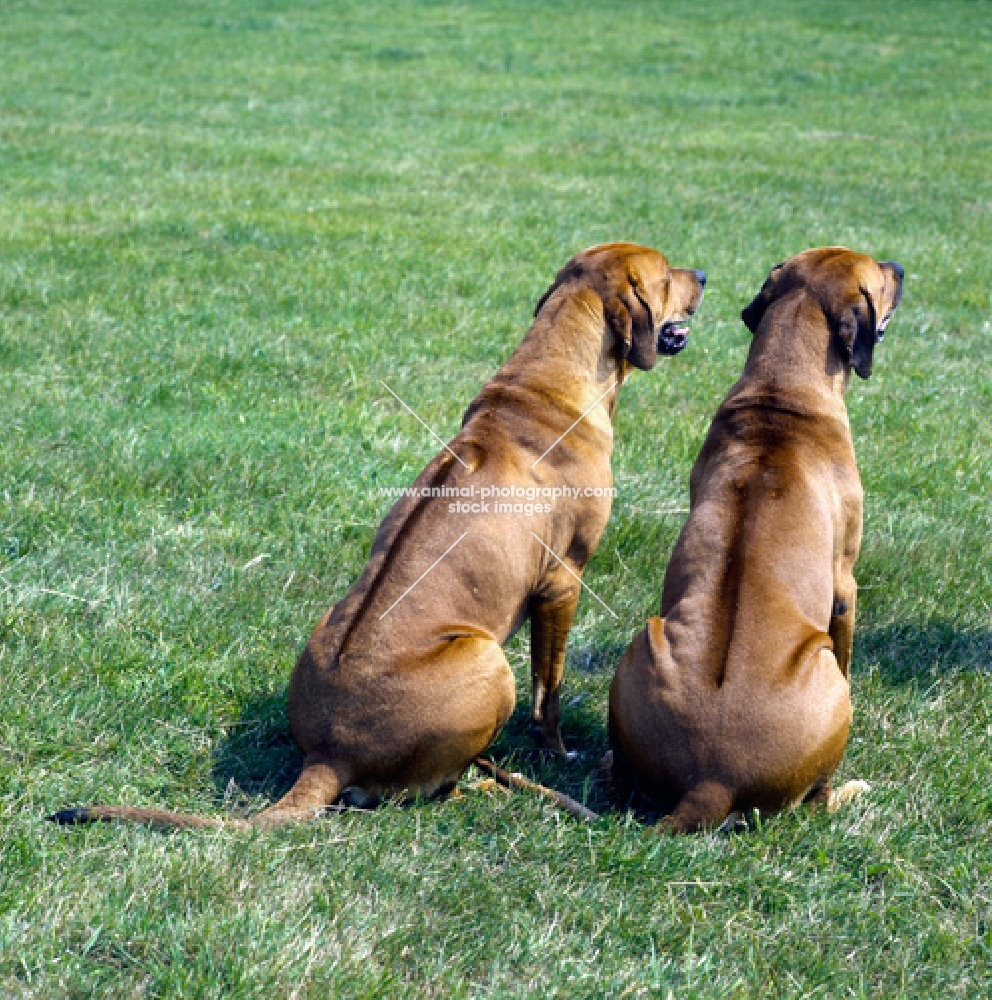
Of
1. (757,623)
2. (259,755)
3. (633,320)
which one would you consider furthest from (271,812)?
(633,320)

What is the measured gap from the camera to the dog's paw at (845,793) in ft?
13.7

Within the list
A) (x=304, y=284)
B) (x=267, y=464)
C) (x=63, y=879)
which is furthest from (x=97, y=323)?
(x=63, y=879)

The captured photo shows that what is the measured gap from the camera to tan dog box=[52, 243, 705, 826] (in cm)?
395

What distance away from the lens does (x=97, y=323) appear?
880 cm

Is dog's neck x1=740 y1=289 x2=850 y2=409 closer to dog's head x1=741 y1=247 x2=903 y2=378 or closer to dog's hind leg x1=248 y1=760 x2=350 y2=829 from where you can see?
dog's head x1=741 y1=247 x2=903 y2=378

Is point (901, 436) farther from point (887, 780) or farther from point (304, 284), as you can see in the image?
point (304, 284)

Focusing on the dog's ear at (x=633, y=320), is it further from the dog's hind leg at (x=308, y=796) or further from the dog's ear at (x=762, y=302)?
the dog's hind leg at (x=308, y=796)

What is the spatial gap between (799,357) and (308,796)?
97.6 inches

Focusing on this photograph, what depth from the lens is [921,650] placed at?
5.33 metres

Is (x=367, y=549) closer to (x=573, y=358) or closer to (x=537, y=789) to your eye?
(x=573, y=358)

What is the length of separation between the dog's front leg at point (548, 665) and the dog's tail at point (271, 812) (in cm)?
94

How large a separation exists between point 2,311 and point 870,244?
7571mm

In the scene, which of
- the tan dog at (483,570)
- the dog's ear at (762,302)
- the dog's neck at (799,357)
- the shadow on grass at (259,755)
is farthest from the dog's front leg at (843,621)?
the shadow on grass at (259,755)

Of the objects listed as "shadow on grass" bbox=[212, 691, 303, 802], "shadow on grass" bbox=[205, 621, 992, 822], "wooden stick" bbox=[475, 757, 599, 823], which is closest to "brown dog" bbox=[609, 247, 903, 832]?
"wooden stick" bbox=[475, 757, 599, 823]
